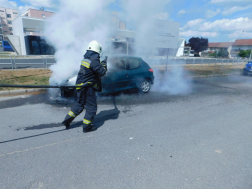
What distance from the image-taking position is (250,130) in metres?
3.85

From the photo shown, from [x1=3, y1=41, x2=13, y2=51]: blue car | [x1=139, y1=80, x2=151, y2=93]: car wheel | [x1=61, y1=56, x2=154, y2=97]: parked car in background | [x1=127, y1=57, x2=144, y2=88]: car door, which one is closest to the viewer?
[x1=61, y1=56, x2=154, y2=97]: parked car in background

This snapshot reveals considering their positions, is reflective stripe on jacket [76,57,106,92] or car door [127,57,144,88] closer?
reflective stripe on jacket [76,57,106,92]

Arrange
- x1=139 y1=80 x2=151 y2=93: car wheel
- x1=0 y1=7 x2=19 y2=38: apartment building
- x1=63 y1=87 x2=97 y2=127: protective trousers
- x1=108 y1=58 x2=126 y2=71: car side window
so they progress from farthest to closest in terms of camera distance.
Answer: x1=0 y1=7 x2=19 y2=38: apartment building → x1=139 y1=80 x2=151 y2=93: car wheel → x1=108 y1=58 x2=126 y2=71: car side window → x1=63 y1=87 x2=97 y2=127: protective trousers

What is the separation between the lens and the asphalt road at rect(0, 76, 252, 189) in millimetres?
2299

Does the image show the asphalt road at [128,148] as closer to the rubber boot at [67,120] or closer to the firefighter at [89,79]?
the rubber boot at [67,120]

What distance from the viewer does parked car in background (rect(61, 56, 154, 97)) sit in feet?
18.3

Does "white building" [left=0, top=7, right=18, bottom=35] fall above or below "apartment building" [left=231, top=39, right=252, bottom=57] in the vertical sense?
above

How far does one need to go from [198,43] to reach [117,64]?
190 ft

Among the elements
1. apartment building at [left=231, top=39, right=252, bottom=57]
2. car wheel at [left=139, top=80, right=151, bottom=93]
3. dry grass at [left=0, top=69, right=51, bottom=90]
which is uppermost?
apartment building at [left=231, top=39, right=252, bottom=57]

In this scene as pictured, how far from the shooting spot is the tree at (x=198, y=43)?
5655 cm

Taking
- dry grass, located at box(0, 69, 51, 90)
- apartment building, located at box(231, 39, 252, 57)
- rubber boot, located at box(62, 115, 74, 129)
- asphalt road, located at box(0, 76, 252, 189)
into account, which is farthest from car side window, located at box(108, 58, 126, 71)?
apartment building, located at box(231, 39, 252, 57)

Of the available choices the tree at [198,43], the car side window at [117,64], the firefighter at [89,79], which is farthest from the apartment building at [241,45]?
the firefighter at [89,79]

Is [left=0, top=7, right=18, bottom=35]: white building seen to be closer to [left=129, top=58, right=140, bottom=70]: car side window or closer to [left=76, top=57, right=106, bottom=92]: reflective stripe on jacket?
[left=129, top=58, right=140, bottom=70]: car side window

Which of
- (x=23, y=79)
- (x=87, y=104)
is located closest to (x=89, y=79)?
(x=87, y=104)
